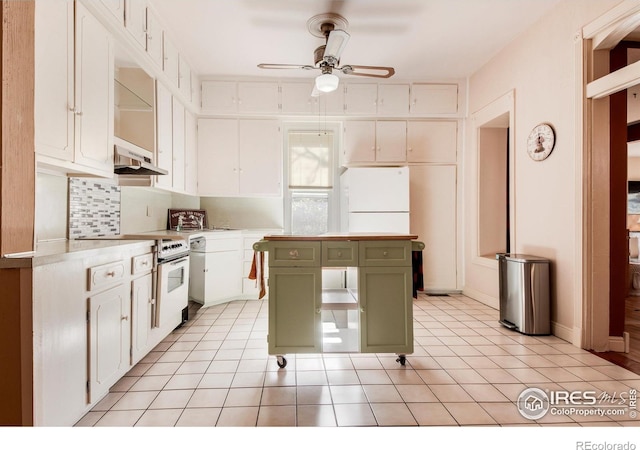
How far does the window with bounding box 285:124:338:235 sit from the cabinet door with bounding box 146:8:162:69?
2.04 metres

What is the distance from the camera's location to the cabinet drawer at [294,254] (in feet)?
7.46

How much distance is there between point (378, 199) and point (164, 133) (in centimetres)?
264

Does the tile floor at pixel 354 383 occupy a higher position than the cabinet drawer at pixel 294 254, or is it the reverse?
Answer: the cabinet drawer at pixel 294 254

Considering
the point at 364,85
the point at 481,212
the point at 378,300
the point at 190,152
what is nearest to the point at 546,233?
the point at 481,212

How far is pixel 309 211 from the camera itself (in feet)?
16.1

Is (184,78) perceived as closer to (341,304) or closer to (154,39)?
(154,39)

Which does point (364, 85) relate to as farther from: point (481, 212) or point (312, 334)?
point (312, 334)

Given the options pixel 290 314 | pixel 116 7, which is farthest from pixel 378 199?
pixel 116 7

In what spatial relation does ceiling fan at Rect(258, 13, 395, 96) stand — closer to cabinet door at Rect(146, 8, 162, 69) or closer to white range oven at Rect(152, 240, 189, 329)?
cabinet door at Rect(146, 8, 162, 69)

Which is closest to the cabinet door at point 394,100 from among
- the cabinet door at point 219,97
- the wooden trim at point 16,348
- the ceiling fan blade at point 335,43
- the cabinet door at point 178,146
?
the ceiling fan blade at point 335,43

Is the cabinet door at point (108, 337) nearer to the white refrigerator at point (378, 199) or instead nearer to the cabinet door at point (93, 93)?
the cabinet door at point (93, 93)

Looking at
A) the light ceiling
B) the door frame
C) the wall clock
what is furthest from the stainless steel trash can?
the light ceiling

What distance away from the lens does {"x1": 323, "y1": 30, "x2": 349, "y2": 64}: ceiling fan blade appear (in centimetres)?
269

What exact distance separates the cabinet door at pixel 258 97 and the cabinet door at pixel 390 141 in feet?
4.87
